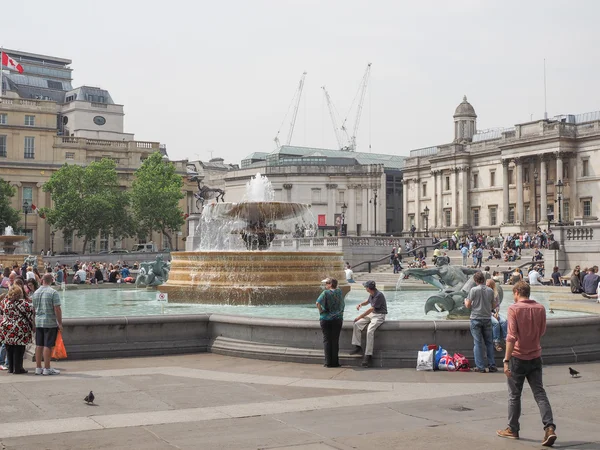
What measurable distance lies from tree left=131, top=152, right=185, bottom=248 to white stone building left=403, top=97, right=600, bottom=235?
3091cm

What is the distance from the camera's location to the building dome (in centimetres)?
9512

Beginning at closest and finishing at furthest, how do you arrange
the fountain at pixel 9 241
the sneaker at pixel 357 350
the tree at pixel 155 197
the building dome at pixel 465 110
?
1. the sneaker at pixel 357 350
2. the fountain at pixel 9 241
3. the tree at pixel 155 197
4. the building dome at pixel 465 110

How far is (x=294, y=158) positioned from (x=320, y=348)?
100m

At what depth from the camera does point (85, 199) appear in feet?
232

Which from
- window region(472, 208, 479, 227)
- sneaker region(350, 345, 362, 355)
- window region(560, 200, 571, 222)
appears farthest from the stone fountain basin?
window region(472, 208, 479, 227)

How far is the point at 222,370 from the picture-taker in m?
12.3

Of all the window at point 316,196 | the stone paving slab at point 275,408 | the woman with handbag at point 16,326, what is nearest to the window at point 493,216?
the window at point 316,196

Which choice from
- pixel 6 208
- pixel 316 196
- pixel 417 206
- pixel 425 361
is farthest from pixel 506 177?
pixel 425 361

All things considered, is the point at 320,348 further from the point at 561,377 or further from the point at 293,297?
the point at 293,297

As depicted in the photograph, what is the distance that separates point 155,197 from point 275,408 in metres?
66.8

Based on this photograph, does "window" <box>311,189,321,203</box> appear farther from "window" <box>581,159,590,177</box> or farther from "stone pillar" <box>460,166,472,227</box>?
"window" <box>581,159,590,177</box>

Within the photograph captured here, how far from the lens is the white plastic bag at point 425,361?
12234mm

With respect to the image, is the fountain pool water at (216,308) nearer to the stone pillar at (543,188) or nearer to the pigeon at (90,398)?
the pigeon at (90,398)

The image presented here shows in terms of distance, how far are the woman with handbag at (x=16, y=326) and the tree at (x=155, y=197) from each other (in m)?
62.9
